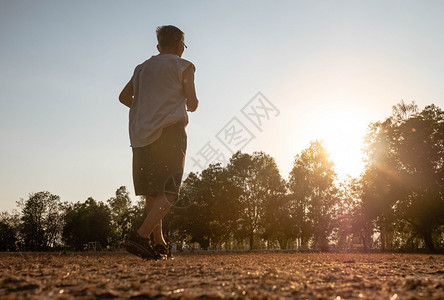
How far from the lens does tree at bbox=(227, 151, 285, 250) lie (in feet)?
146

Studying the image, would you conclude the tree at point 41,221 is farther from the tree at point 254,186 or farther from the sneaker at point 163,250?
the sneaker at point 163,250

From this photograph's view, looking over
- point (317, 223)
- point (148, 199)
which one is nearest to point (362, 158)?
point (317, 223)

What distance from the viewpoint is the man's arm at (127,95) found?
487 cm

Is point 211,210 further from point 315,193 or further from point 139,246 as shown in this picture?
point 139,246

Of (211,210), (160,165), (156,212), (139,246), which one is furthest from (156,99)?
(211,210)

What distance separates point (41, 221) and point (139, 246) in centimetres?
7706

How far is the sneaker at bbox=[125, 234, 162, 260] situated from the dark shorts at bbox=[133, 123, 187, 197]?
A: 53 cm

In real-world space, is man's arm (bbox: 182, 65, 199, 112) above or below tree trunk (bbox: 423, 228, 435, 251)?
above

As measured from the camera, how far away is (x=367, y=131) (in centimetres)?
3888

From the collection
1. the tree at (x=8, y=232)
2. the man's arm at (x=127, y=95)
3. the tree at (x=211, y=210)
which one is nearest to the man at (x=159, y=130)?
the man's arm at (x=127, y=95)

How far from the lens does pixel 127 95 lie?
490 cm

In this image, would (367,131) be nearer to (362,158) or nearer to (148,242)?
(362,158)

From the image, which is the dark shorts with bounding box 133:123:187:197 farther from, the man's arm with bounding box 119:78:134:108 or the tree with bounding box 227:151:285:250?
the tree with bounding box 227:151:285:250

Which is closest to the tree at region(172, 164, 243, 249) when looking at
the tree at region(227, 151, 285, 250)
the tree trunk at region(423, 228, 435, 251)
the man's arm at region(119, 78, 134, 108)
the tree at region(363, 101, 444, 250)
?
the tree at region(227, 151, 285, 250)
